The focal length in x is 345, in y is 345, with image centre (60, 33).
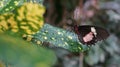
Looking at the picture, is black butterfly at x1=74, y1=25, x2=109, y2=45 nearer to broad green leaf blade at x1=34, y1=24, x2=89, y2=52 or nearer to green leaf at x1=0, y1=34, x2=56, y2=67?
broad green leaf blade at x1=34, y1=24, x2=89, y2=52

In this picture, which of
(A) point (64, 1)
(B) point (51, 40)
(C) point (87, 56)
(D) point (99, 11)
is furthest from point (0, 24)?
(A) point (64, 1)

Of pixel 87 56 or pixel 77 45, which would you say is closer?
pixel 77 45

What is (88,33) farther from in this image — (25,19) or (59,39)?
(25,19)

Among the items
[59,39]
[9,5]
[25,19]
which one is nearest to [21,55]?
[25,19]

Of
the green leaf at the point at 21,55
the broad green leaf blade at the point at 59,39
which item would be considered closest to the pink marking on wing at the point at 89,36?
the broad green leaf blade at the point at 59,39

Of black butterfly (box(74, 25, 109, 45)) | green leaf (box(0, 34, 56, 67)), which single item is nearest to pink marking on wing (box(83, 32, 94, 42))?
black butterfly (box(74, 25, 109, 45))

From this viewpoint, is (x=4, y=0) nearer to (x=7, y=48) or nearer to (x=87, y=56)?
(x=7, y=48)

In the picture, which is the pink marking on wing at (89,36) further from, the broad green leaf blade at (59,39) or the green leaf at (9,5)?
the green leaf at (9,5)
